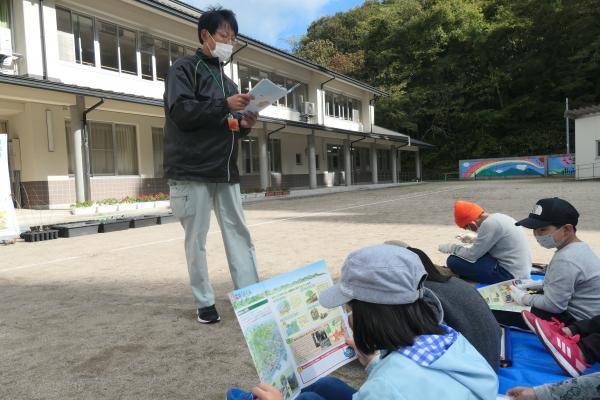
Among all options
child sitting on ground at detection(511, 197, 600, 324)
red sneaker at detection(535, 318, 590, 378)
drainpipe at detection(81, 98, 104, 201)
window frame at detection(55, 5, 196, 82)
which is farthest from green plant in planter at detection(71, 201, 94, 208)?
red sneaker at detection(535, 318, 590, 378)

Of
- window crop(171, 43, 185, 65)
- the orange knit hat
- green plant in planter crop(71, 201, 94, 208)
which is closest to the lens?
the orange knit hat

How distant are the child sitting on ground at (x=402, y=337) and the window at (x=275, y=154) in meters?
21.5

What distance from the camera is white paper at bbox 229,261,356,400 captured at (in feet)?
5.97

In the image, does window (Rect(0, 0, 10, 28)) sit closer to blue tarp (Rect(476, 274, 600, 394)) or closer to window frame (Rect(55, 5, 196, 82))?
window frame (Rect(55, 5, 196, 82))

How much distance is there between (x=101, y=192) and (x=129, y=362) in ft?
42.2

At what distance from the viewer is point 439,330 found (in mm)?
1213

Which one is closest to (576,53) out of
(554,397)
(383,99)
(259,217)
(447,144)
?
(447,144)

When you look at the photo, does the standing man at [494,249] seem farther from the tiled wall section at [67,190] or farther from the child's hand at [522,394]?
the tiled wall section at [67,190]

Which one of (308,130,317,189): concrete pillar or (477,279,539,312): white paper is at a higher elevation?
(308,130,317,189): concrete pillar

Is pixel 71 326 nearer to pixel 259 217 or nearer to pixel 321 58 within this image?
pixel 259 217

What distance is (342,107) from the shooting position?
28422mm

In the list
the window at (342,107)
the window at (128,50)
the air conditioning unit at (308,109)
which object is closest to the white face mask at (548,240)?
the window at (128,50)

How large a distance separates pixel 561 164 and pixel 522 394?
31.9 meters

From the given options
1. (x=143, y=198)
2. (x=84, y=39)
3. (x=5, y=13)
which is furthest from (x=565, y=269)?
(x=84, y=39)
